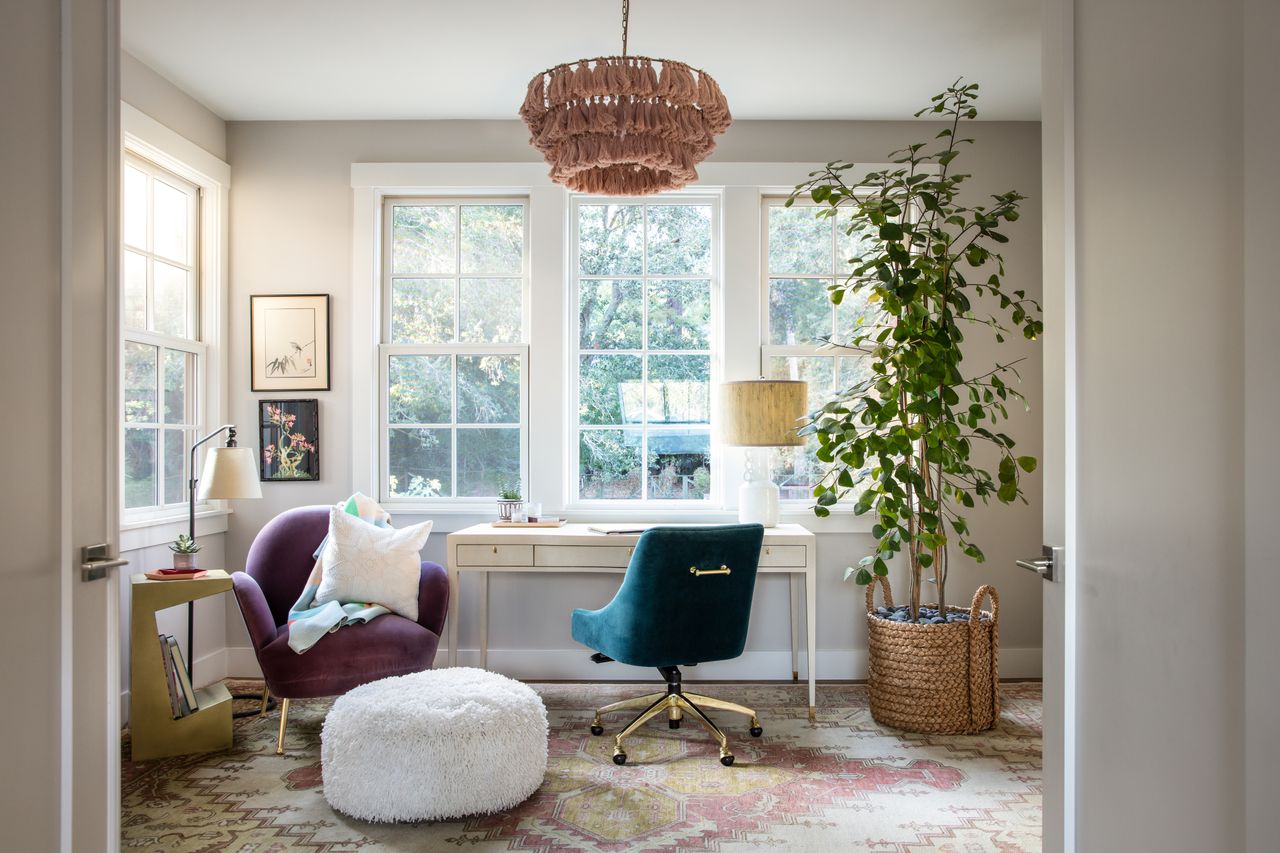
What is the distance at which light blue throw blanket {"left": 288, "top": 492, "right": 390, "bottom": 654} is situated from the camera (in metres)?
3.14

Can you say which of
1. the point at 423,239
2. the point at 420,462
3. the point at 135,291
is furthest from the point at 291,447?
the point at 423,239

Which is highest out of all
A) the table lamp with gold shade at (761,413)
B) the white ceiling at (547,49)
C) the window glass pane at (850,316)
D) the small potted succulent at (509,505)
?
the white ceiling at (547,49)

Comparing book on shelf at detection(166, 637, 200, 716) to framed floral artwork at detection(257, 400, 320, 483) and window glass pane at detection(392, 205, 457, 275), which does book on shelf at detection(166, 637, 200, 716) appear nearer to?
framed floral artwork at detection(257, 400, 320, 483)

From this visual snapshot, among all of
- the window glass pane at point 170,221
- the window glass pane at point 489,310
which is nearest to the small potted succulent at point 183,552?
the window glass pane at point 170,221

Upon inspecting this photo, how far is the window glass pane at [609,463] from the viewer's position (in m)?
4.35

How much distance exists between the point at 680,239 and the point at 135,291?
8.01ft

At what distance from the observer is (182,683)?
10.5 feet

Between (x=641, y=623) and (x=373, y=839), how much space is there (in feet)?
3.58

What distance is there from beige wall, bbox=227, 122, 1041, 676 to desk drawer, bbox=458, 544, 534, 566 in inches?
21.8

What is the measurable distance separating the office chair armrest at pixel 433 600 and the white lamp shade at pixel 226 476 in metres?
0.75

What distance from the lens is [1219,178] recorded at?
1197mm

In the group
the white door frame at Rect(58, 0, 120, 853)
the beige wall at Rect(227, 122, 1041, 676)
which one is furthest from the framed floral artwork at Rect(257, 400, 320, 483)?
the white door frame at Rect(58, 0, 120, 853)

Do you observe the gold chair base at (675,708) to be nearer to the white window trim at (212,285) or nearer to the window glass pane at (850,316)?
the window glass pane at (850,316)

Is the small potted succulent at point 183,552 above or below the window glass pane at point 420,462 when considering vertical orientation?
below
